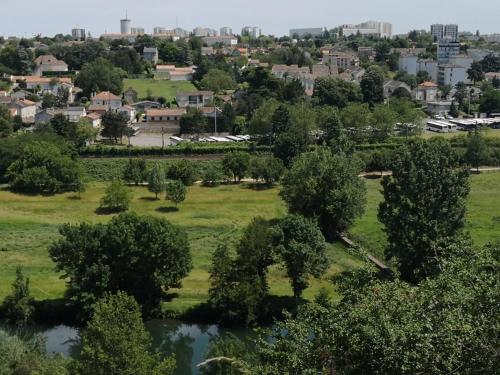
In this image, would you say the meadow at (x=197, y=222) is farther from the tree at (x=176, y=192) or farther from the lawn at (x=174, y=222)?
the tree at (x=176, y=192)

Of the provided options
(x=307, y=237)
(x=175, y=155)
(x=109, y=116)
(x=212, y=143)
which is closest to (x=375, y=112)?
(x=212, y=143)

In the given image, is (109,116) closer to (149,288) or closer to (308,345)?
(149,288)

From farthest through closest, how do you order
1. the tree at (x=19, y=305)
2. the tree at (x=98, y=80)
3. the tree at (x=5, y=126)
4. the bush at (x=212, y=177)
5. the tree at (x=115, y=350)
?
the tree at (x=98, y=80) → the tree at (x=5, y=126) → the bush at (x=212, y=177) → the tree at (x=19, y=305) → the tree at (x=115, y=350)

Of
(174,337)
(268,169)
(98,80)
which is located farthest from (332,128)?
(174,337)

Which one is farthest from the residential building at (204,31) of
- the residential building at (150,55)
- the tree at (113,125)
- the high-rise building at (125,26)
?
the tree at (113,125)

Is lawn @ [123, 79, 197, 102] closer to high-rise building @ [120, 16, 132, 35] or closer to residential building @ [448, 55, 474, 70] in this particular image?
residential building @ [448, 55, 474, 70]
